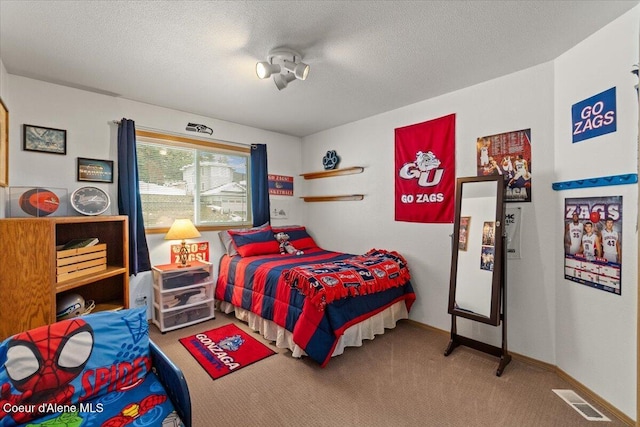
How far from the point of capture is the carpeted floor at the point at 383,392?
68.7 inches

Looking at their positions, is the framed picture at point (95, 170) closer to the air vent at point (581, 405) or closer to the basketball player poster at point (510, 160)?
the basketball player poster at point (510, 160)

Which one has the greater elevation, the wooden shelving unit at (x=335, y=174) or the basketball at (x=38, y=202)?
the wooden shelving unit at (x=335, y=174)

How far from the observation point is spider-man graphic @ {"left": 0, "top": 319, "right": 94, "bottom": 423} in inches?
43.9

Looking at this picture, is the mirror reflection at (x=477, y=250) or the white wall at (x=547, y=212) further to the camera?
the mirror reflection at (x=477, y=250)

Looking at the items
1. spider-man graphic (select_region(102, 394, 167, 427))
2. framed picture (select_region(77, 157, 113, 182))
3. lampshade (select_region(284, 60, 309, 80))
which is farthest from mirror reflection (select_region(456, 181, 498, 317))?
framed picture (select_region(77, 157, 113, 182))

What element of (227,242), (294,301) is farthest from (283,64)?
(227,242)

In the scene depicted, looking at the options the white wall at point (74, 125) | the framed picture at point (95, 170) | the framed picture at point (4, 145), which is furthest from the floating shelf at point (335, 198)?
the framed picture at point (4, 145)

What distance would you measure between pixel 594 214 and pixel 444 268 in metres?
1.29

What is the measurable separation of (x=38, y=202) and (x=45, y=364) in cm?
198

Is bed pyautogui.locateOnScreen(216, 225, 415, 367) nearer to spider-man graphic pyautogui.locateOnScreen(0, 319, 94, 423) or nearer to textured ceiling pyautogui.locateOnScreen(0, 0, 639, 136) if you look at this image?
spider-man graphic pyautogui.locateOnScreen(0, 319, 94, 423)

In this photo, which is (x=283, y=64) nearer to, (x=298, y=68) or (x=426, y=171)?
(x=298, y=68)

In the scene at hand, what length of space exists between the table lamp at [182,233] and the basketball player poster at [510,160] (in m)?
3.12

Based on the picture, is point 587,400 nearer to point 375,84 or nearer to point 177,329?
point 375,84

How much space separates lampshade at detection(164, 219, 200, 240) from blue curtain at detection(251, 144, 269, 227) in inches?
39.0
